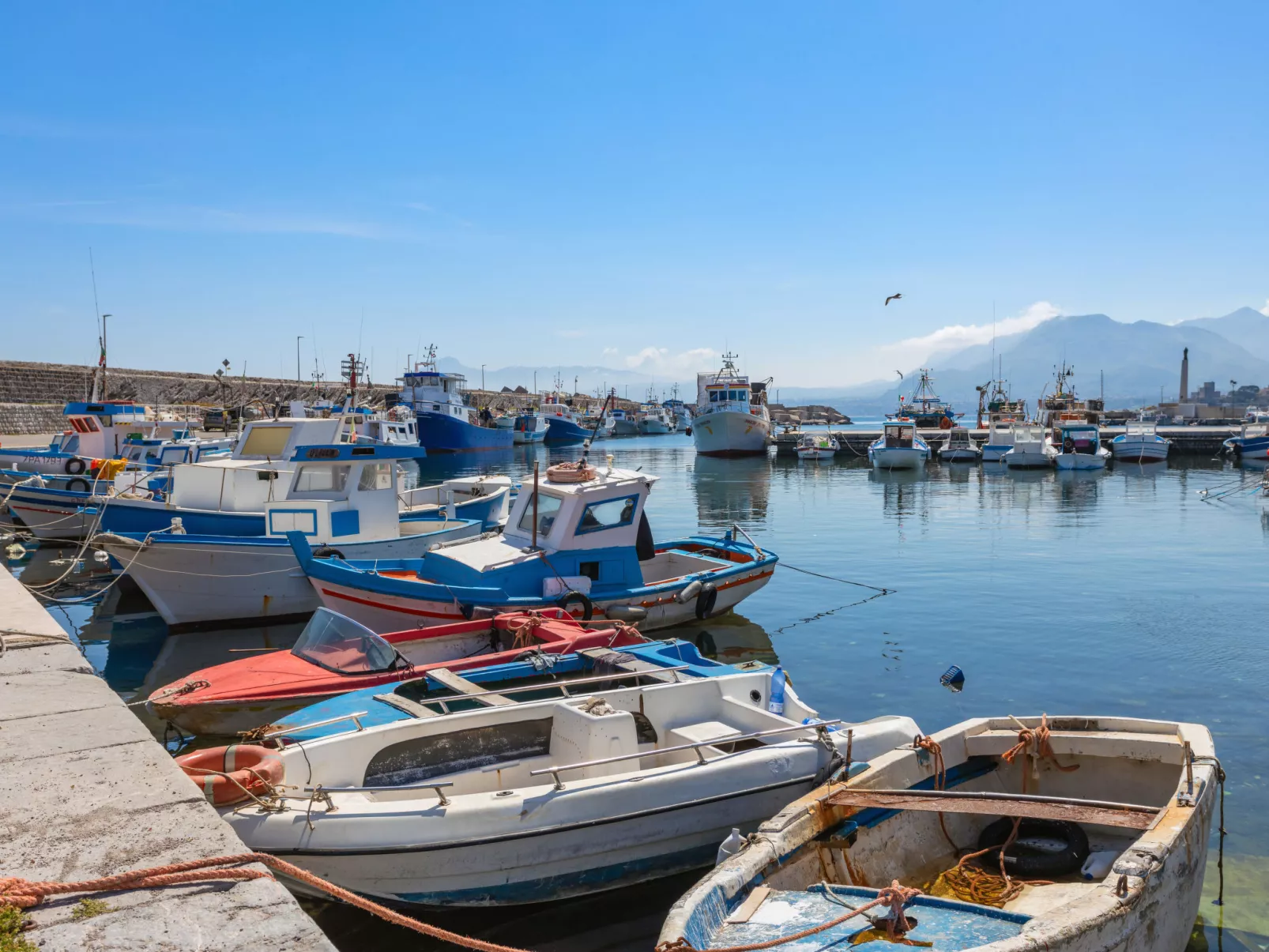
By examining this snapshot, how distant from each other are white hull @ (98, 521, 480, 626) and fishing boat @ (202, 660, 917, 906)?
341 inches

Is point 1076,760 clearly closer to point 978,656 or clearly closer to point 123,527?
point 978,656

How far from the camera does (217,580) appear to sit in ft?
52.7

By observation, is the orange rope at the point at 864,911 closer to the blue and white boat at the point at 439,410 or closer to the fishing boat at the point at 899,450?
the fishing boat at the point at 899,450

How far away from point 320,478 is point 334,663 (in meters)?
9.42

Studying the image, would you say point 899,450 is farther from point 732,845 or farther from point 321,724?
point 732,845

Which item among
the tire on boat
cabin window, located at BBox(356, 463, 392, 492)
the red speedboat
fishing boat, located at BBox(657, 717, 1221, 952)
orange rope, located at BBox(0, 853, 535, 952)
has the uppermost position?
cabin window, located at BBox(356, 463, 392, 492)

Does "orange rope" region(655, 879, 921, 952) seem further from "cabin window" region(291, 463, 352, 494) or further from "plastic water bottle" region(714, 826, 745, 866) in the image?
"cabin window" region(291, 463, 352, 494)

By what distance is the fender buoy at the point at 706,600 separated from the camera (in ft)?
51.0

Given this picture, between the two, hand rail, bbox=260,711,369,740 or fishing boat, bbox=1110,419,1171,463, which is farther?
fishing boat, bbox=1110,419,1171,463

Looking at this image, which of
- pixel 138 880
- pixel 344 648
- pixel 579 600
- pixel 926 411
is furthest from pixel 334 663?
pixel 926 411

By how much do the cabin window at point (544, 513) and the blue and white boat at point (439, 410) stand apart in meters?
53.4

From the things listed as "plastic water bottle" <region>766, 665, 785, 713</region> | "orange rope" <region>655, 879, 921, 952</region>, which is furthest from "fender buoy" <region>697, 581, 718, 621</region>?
"orange rope" <region>655, 879, 921, 952</region>

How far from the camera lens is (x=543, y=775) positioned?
773 centimetres

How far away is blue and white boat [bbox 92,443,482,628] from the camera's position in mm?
15812
